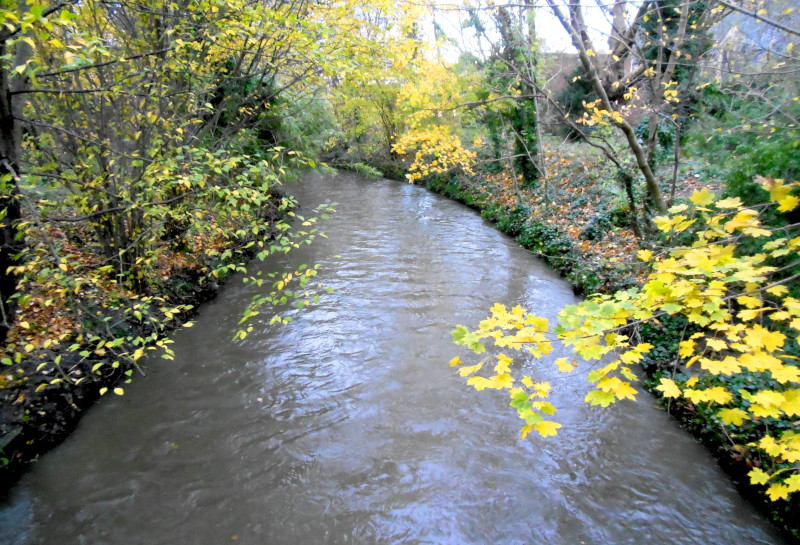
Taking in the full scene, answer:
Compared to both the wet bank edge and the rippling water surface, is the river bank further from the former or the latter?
the wet bank edge

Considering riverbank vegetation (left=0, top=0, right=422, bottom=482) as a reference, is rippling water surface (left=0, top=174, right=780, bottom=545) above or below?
below

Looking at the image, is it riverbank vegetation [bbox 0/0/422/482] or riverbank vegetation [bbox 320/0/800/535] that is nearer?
riverbank vegetation [bbox 320/0/800/535]

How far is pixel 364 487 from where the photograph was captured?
4.36 meters

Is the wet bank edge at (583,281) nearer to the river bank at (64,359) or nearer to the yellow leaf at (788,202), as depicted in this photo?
the yellow leaf at (788,202)

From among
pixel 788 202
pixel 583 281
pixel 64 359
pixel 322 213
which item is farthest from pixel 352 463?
pixel 583 281

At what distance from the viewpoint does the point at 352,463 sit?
464 cm

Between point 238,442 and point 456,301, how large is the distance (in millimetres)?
4722

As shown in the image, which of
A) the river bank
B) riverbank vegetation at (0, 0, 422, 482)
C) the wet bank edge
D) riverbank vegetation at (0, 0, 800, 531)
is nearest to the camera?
riverbank vegetation at (0, 0, 800, 531)

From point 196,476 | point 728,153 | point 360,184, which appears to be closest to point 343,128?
point 360,184

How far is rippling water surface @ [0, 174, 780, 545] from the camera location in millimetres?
3924

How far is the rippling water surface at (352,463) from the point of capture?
392 cm

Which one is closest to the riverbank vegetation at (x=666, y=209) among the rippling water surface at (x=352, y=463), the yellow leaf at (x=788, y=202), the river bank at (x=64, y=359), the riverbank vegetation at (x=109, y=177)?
the yellow leaf at (x=788, y=202)

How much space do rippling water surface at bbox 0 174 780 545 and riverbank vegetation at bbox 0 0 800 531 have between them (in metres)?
0.52

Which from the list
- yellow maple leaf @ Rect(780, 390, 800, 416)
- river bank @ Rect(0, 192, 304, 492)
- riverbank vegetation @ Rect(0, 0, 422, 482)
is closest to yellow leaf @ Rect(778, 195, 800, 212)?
yellow maple leaf @ Rect(780, 390, 800, 416)
